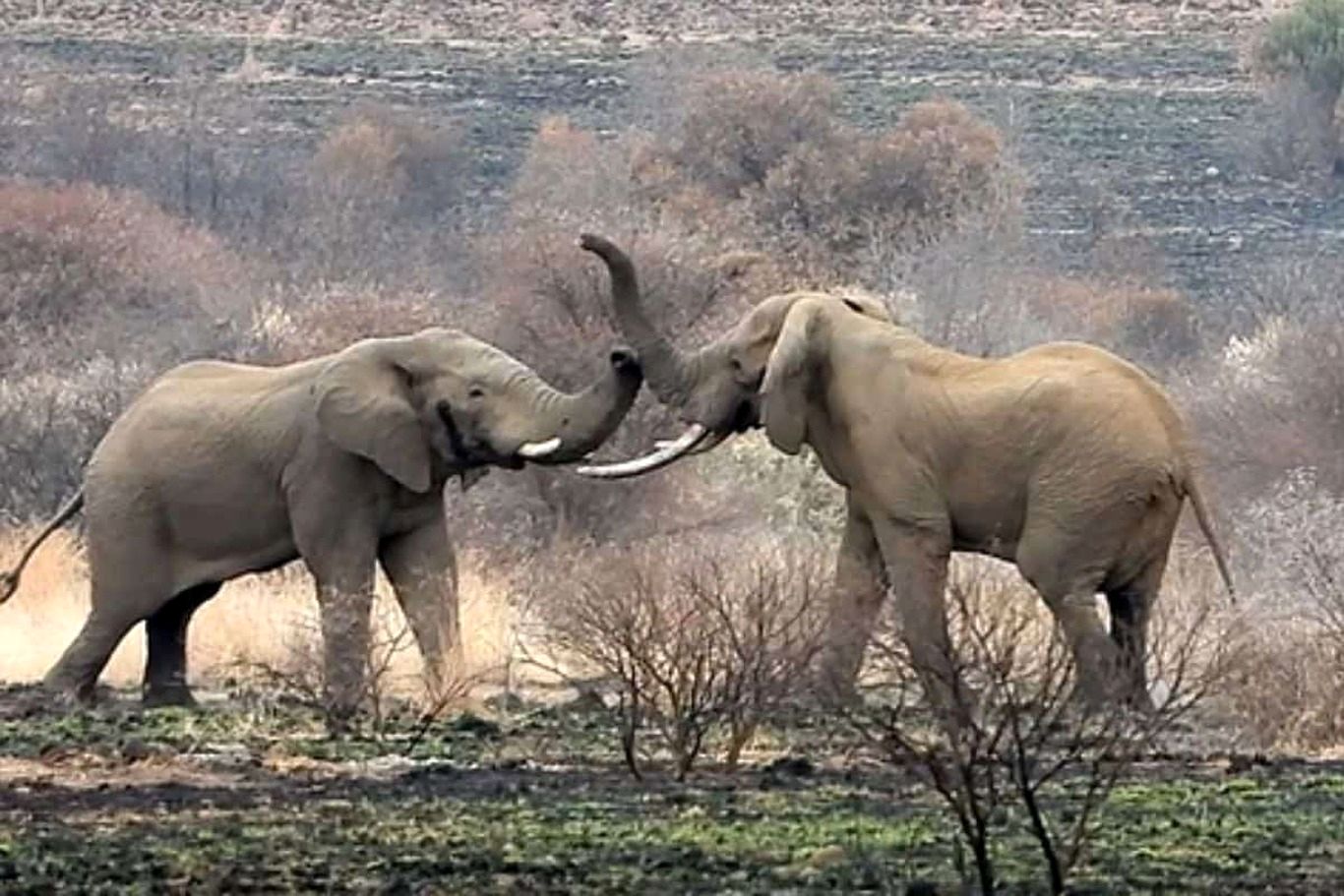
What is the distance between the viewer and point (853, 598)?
22812 mm

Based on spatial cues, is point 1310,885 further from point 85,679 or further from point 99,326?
point 99,326

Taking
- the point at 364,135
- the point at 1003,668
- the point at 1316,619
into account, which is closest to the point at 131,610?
the point at 1316,619

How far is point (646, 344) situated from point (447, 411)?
102cm

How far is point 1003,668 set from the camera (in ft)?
52.3

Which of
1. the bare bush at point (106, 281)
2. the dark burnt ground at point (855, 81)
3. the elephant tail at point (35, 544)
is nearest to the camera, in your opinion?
the elephant tail at point (35, 544)

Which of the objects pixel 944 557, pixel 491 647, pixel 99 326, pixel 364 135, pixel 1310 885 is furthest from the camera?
pixel 364 135

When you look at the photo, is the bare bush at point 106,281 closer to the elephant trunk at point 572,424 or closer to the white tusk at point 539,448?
the elephant trunk at point 572,424

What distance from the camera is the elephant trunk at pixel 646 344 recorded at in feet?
78.2

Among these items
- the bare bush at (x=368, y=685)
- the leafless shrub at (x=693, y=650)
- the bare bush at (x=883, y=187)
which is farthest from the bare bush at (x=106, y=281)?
the leafless shrub at (x=693, y=650)

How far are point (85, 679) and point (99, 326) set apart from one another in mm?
21634

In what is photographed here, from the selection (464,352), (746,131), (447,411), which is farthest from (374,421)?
(746,131)

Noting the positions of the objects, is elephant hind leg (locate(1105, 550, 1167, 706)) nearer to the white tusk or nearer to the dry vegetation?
the dry vegetation

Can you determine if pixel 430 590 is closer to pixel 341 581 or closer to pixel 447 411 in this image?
pixel 341 581

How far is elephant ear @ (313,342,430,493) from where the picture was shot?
2312 centimetres
